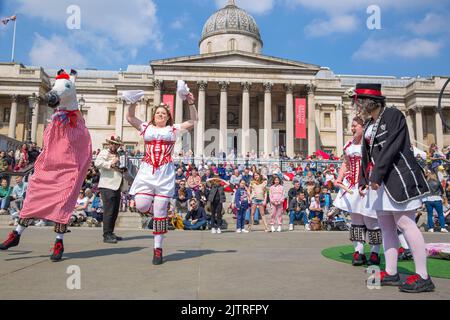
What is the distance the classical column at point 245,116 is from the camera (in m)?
37.1

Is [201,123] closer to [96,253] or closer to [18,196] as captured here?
[18,196]

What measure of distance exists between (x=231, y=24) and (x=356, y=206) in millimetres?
47040

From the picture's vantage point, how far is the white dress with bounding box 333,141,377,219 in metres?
5.10

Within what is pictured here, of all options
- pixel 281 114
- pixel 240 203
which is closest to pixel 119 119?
pixel 281 114

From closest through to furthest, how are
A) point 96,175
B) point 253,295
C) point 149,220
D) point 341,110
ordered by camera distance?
1. point 253,295
2. point 149,220
3. point 96,175
4. point 341,110

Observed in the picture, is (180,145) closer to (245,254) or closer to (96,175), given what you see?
(96,175)

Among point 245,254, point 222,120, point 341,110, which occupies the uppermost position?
point 341,110

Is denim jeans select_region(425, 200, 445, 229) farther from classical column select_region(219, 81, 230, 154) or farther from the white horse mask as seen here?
classical column select_region(219, 81, 230, 154)

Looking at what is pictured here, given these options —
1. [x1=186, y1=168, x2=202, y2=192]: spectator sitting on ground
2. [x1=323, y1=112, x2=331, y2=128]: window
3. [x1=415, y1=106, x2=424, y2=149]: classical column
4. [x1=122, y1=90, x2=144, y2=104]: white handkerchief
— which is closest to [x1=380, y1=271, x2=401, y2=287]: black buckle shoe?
[x1=122, y1=90, x2=144, y2=104]: white handkerchief

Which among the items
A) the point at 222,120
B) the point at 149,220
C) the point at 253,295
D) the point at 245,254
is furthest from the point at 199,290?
the point at 222,120

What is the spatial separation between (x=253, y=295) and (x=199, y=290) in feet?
1.59

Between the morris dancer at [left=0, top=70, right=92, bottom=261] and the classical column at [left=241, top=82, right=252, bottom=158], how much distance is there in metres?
31.6

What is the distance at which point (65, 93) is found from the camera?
5.14m

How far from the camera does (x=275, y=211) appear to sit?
11.5 metres
